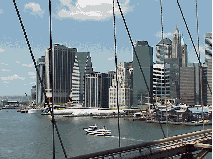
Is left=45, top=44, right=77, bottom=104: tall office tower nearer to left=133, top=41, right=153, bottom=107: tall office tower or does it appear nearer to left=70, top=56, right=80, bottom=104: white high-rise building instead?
left=70, top=56, right=80, bottom=104: white high-rise building

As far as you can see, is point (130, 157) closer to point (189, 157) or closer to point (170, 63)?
point (189, 157)

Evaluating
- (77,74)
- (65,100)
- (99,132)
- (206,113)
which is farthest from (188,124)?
(65,100)

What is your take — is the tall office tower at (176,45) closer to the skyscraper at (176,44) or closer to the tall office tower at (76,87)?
the skyscraper at (176,44)

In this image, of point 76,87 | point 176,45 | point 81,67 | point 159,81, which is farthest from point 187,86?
point 76,87

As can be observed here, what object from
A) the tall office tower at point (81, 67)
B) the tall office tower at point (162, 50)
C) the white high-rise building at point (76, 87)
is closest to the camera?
the tall office tower at point (81, 67)

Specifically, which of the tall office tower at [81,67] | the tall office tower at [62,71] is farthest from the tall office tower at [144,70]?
the tall office tower at [62,71]

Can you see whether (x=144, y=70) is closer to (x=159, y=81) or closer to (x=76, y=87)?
(x=159, y=81)

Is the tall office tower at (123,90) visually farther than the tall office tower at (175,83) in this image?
No
